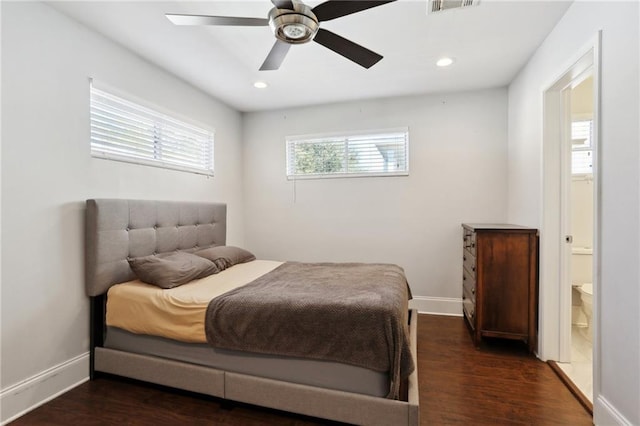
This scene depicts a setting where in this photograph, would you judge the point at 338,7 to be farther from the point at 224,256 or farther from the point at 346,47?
the point at 224,256

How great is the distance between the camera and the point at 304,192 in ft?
13.4

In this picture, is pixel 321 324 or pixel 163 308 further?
pixel 163 308

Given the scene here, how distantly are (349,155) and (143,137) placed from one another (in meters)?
2.34

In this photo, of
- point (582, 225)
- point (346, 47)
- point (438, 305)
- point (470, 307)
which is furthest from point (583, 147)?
point (346, 47)

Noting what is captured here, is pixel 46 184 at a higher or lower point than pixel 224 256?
higher

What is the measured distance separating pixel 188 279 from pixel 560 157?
126 inches

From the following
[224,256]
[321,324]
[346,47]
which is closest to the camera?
[321,324]

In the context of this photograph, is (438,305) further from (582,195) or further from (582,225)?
(582,195)

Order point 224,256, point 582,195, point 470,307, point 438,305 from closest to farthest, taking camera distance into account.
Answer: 1. point 470,307
2. point 224,256
3. point 582,195
4. point 438,305

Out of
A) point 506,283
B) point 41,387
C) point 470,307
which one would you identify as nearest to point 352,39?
point 506,283

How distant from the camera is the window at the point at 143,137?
2406 millimetres

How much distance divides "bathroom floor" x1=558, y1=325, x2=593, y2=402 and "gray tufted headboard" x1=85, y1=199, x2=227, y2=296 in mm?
3469

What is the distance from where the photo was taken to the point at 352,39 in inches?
96.6

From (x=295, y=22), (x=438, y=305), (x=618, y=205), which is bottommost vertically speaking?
(x=438, y=305)
